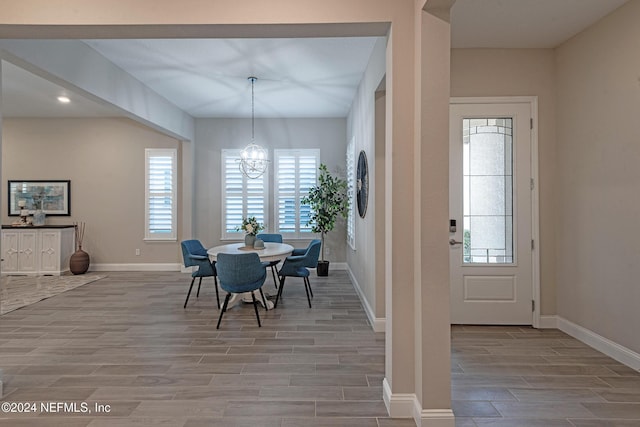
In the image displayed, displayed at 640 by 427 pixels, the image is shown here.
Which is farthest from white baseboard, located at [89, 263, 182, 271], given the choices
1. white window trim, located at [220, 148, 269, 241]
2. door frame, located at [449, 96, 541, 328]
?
door frame, located at [449, 96, 541, 328]

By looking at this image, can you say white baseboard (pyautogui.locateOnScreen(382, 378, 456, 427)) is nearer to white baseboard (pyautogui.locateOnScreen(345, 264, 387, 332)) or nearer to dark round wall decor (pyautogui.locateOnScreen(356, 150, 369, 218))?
white baseboard (pyautogui.locateOnScreen(345, 264, 387, 332))

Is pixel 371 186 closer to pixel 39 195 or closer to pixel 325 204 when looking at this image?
pixel 325 204

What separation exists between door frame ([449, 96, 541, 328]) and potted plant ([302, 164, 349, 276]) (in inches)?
124

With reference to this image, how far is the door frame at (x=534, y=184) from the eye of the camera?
3729 mm

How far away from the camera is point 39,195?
22.7 ft

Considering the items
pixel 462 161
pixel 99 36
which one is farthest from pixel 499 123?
pixel 99 36

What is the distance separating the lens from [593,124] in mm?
3258

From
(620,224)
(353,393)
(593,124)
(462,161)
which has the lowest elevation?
(353,393)

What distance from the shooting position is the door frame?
147 inches

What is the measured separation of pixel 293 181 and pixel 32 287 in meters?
4.58

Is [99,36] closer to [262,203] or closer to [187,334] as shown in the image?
[187,334]

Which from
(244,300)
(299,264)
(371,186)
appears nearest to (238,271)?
(299,264)

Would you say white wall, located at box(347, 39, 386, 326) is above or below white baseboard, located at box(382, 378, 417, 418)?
above

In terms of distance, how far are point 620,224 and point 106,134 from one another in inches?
311
